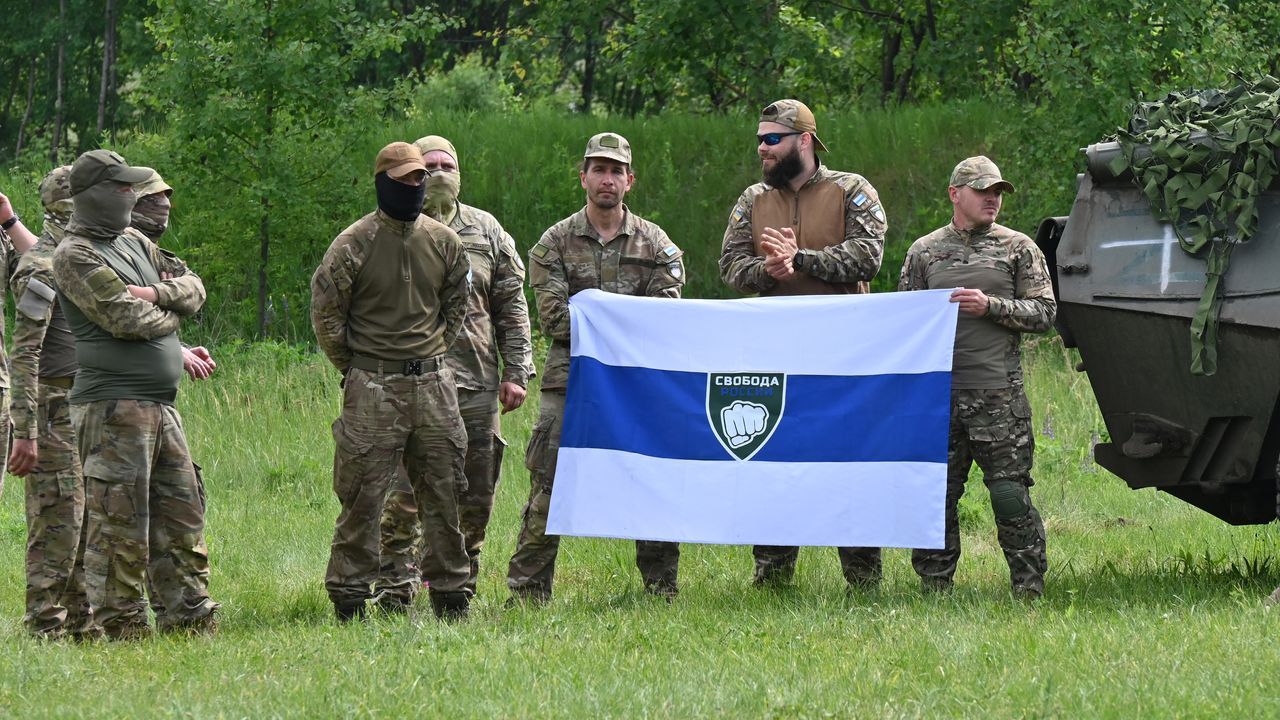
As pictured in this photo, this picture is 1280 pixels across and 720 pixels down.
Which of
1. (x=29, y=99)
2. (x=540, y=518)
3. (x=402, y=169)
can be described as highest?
(x=402, y=169)

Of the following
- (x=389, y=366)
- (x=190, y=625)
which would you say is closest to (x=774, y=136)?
(x=389, y=366)

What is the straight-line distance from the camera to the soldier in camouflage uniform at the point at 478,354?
7.75m

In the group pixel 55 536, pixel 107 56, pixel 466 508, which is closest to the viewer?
pixel 55 536

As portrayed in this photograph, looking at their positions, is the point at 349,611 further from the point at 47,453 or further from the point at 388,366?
Answer: the point at 47,453

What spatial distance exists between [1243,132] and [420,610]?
418 cm

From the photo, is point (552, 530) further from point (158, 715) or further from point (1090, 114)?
point (1090, 114)

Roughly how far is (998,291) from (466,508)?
283 cm

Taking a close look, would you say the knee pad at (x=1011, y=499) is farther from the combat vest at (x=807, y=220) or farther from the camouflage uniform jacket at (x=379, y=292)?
the camouflage uniform jacket at (x=379, y=292)

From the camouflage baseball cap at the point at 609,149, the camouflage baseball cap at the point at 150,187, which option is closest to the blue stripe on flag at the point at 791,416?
the camouflage baseball cap at the point at 609,149

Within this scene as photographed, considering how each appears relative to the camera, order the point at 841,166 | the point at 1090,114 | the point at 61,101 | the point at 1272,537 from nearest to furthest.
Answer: the point at 1272,537, the point at 1090,114, the point at 841,166, the point at 61,101

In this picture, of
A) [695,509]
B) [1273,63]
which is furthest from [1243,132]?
[1273,63]

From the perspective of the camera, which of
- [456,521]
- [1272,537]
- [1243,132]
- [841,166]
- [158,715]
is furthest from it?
[841,166]

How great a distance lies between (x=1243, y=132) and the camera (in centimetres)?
668

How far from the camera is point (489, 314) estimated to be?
26.4 ft
